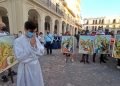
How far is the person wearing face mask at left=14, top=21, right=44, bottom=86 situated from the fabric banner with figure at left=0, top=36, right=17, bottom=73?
6.34 ft

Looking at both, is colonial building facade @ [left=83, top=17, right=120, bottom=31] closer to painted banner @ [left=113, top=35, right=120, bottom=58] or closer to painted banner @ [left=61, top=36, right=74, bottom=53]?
painted banner @ [left=61, top=36, right=74, bottom=53]

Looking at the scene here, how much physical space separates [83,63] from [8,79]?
4.14m

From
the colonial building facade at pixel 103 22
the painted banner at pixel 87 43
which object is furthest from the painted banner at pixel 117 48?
the colonial building facade at pixel 103 22

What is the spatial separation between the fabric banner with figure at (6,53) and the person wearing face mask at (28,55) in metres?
1.93

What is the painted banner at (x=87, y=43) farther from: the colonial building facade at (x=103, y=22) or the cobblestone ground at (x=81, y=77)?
the colonial building facade at (x=103, y=22)

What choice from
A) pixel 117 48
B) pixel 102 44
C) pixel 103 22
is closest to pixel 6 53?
pixel 117 48

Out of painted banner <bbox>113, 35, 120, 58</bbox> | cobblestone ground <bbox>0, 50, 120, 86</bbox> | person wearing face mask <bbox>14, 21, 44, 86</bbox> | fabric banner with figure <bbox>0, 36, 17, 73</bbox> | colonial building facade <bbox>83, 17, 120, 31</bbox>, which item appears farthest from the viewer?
colonial building facade <bbox>83, 17, 120, 31</bbox>

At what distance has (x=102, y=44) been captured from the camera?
8375 millimetres

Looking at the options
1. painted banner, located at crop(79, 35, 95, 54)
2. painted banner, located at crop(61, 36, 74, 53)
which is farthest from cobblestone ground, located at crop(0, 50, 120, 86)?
painted banner, located at crop(61, 36, 74, 53)

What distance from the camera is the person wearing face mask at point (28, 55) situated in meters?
3.12

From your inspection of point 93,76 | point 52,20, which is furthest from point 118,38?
point 52,20

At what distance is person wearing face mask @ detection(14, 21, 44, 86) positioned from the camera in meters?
3.12

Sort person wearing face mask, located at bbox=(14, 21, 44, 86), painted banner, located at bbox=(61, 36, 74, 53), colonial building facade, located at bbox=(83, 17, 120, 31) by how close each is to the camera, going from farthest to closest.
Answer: colonial building facade, located at bbox=(83, 17, 120, 31) < painted banner, located at bbox=(61, 36, 74, 53) < person wearing face mask, located at bbox=(14, 21, 44, 86)

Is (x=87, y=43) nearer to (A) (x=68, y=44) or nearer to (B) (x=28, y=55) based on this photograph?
(A) (x=68, y=44)
